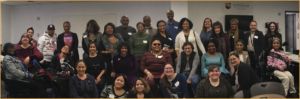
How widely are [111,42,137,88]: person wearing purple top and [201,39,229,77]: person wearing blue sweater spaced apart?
3.38 ft

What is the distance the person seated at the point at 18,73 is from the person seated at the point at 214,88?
7.35 ft

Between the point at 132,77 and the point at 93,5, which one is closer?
the point at 132,77

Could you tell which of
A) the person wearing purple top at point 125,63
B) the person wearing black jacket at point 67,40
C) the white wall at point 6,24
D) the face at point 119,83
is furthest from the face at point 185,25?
the white wall at point 6,24

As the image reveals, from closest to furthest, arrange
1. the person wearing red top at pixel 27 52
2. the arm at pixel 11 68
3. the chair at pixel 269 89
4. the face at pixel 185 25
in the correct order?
the chair at pixel 269 89
the arm at pixel 11 68
the person wearing red top at pixel 27 52
the face at pixel 185 25

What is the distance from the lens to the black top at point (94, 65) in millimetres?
3906

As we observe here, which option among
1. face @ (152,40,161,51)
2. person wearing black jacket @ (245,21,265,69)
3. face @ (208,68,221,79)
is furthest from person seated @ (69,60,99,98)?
person wearing black jacket @ (245,21,265,69)

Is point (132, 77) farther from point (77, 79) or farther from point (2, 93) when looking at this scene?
point (2, 93)

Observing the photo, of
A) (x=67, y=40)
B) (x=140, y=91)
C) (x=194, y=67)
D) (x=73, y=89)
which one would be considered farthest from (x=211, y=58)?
(x=67, y=40)

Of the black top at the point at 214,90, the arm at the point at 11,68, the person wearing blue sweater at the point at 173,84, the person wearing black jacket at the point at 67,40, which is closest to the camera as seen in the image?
the black top at the point at 214,90

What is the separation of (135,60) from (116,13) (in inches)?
136

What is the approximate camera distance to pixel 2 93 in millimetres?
3645

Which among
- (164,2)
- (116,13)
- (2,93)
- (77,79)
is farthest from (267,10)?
(2,93)

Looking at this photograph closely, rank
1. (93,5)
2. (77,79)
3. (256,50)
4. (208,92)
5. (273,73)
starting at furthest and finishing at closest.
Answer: (93,5)
(256,50)
(273,73)
(77,79)
(208,92)

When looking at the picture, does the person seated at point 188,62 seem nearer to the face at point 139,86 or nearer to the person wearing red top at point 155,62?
the person wearing red top at point 155,62
